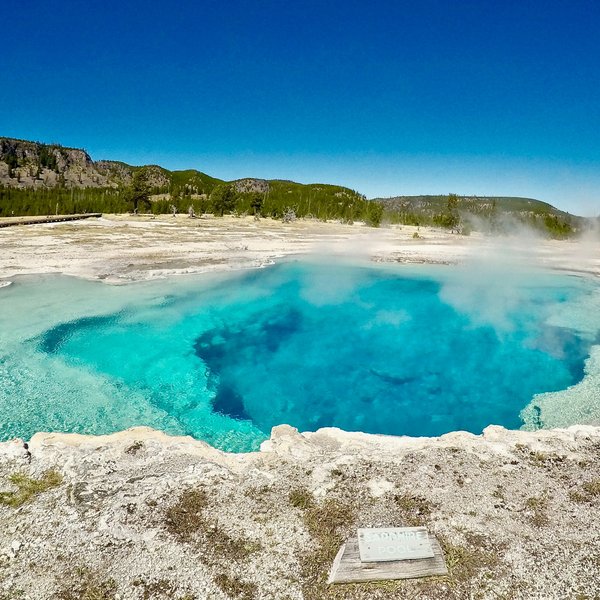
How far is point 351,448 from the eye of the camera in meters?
7.86

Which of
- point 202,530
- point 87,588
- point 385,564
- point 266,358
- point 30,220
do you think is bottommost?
point 266,358

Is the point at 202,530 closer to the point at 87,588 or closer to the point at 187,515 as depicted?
the point at 187,515

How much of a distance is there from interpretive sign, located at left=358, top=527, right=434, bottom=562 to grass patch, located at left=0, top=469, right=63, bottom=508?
4.64 metres

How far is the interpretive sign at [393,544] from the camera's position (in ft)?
16.9

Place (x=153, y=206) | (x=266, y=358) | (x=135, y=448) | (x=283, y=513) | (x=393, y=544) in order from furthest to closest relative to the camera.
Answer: (x=153, y=206), (x=266, y=358), (x=135, y=448), (x=283, y=513), (x=393, y=544)

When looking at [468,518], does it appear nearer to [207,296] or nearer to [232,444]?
[232,444]

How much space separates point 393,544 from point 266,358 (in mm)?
10638

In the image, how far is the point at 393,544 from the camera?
532 cm

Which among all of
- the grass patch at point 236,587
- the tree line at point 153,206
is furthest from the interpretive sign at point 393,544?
the tree line at point 153,206

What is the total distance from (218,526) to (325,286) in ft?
71.0

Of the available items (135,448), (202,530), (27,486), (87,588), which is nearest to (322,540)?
(202,530)

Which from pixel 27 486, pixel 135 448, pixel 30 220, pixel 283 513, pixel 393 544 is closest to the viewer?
pixel 393 544

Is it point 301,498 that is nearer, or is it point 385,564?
point 385,564

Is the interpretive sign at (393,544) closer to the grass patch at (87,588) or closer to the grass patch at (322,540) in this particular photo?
the grass patch at (322,540)
